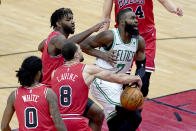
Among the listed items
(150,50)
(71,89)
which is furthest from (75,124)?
(150,50)

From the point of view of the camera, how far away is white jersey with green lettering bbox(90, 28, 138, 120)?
738 cm

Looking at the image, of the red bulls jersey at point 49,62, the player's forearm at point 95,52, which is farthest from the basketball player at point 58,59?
the player's forearm at point 95,52

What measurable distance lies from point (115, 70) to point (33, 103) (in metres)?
1.98

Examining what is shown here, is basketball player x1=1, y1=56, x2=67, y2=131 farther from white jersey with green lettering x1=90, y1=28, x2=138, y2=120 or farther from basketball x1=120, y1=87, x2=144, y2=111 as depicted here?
white jersey with green lettering x1=90, y1=28, x2=138, y2=120

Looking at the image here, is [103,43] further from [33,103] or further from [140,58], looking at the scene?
[33,103]

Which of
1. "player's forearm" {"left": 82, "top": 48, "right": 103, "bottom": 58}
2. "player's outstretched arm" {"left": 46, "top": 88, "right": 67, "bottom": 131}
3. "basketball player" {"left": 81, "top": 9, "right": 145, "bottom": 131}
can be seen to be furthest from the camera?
"player's forearm" {"left": 82, "top": 48, "right": 103, "bottom": 58}

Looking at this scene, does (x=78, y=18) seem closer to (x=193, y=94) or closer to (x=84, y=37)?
(x=193, y=94)

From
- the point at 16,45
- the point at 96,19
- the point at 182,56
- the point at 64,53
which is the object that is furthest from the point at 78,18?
the point at 64,53

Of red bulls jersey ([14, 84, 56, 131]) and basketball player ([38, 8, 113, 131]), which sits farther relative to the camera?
basketball player ([38, 8, 113, 131])

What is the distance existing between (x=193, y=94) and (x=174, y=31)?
11.3ft

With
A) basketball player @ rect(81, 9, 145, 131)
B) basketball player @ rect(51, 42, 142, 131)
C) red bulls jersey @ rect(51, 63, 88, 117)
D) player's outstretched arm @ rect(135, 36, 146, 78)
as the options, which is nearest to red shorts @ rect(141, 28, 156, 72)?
player's outstretched arm @ rect(135, 36, 146, 78)

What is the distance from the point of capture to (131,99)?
7012mm

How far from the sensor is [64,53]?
258 inches

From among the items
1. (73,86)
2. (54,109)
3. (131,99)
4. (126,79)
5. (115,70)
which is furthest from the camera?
(115,70)
